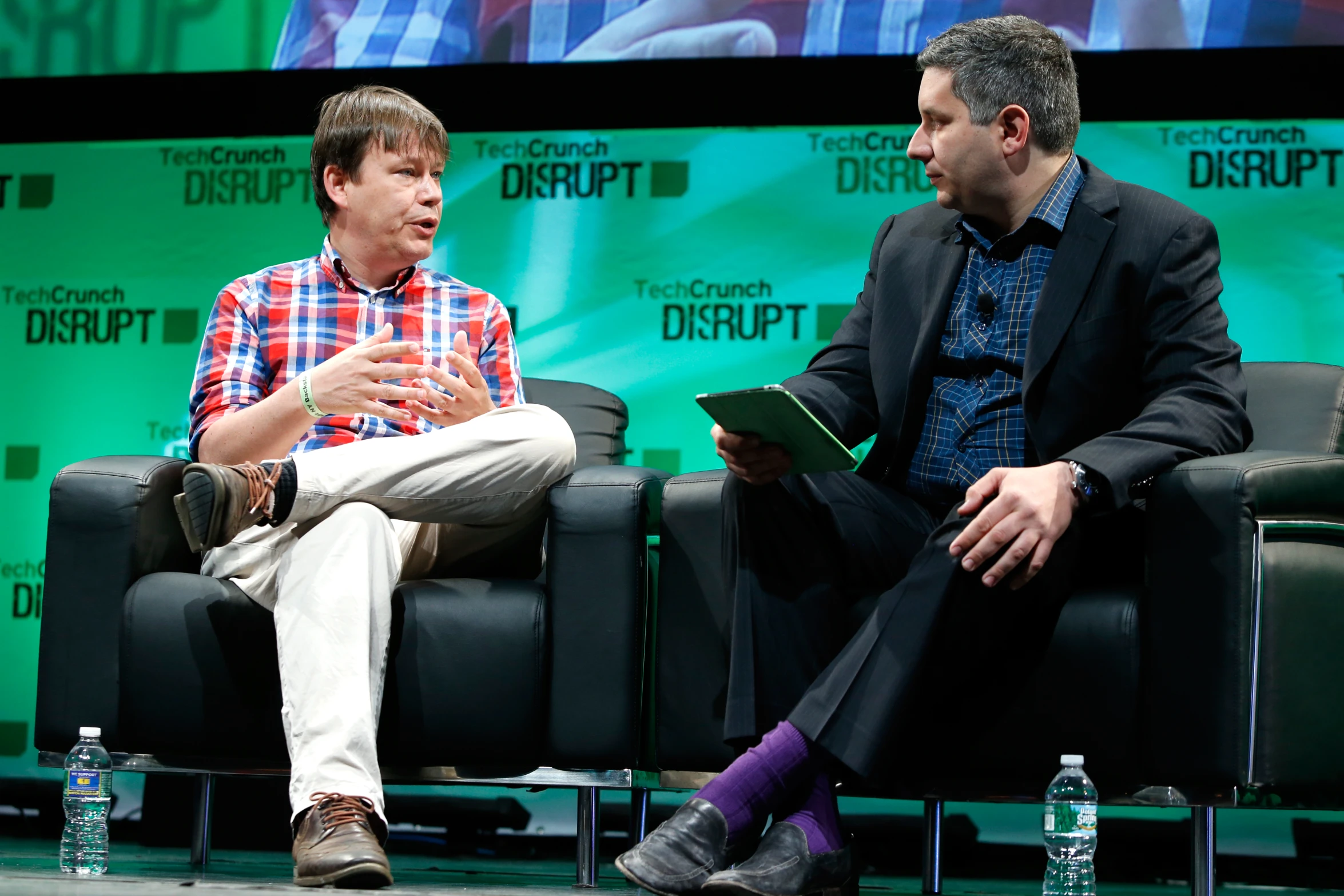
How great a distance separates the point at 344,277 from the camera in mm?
2734

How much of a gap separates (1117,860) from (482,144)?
236 centimetres

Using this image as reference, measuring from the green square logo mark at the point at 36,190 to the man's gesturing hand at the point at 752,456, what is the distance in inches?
106

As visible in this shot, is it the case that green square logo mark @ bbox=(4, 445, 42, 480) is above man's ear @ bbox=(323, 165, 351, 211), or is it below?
below

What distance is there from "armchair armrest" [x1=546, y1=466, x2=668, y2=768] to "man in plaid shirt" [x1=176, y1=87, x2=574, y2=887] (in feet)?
0.37

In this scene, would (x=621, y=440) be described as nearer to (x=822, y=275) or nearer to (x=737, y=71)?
(x=822, y=275)

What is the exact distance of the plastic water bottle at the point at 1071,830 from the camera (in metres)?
2.01

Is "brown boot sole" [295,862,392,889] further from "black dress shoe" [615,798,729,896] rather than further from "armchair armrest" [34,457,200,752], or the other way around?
"armchair armrest" [34,457,200,752]

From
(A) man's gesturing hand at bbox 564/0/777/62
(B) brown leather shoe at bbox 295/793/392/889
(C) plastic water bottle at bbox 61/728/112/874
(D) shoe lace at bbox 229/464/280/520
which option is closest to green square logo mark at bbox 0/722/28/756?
(C) plastic water bottle at bbox 61/728/112/874

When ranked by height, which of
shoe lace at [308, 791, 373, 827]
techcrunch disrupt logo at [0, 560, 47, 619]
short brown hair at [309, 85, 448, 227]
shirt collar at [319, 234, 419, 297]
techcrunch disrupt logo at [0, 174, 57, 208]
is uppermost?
techcrunch disrupt logo at [0, 174, 57, 208]

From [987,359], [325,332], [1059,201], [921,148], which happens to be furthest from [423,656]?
[1059,201]

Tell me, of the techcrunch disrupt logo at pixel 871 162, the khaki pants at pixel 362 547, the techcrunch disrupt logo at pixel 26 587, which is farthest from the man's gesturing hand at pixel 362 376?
the techcrunch disrupt logo at pixel 26 587

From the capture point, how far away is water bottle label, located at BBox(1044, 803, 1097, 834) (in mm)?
2035

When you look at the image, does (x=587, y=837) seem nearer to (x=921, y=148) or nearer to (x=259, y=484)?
(x=259, y=484)

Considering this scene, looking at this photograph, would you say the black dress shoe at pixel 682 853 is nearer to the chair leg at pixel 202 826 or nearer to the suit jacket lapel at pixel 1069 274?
the suit jacket lapel at pixel 1069 274
